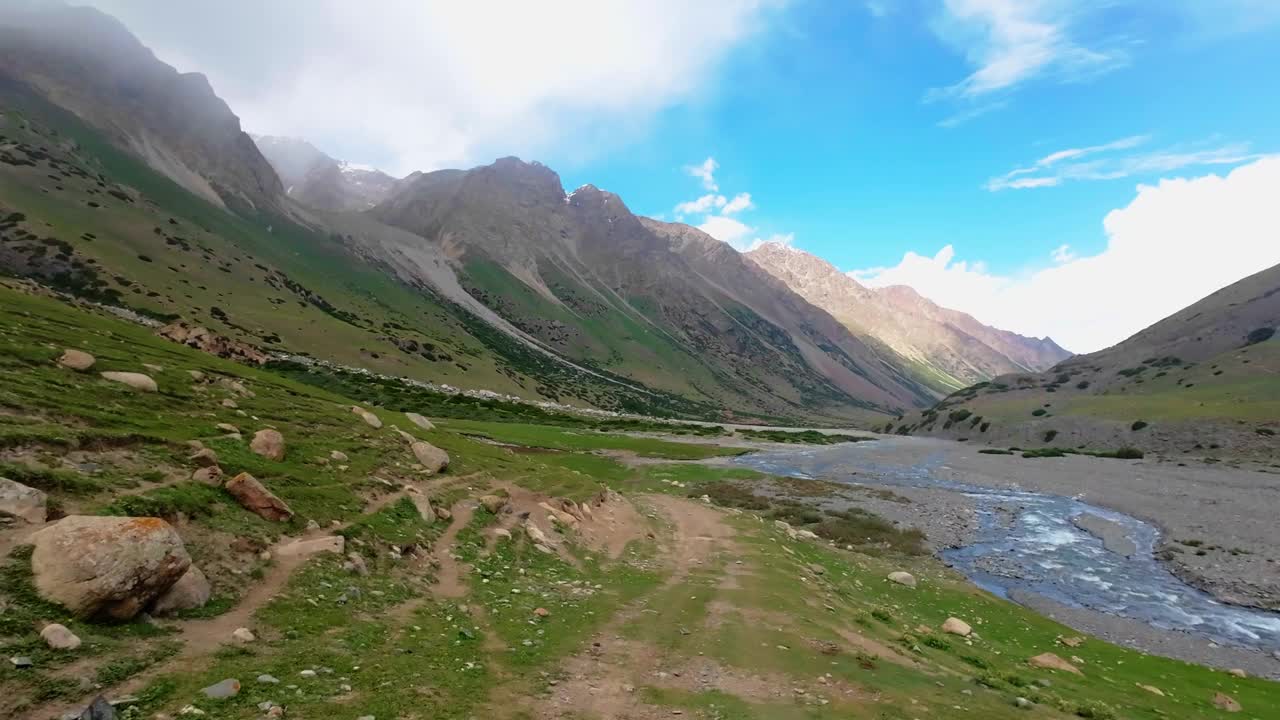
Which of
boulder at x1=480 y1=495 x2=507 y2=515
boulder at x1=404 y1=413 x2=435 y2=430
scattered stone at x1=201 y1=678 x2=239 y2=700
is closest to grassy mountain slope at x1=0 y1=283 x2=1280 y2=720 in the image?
scattered stone at x1=201 y1=678 x2=239 y2=700

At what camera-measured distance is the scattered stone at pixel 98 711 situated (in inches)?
277

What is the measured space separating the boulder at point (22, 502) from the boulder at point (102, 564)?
1082 mm

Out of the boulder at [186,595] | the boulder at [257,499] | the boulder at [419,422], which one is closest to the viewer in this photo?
the boulder at [186,595]

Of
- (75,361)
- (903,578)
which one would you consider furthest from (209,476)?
A: (903,578)

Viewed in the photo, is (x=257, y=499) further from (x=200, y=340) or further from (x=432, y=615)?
(x=200, y=340)

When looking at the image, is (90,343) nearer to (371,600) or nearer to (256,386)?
(256,386)

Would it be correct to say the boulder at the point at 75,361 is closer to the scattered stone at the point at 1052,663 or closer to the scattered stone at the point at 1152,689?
the scattered stone at the point at 1052,663

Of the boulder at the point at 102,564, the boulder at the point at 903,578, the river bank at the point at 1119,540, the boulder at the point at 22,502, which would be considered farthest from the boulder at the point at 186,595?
the river bank at the point at 1119,540

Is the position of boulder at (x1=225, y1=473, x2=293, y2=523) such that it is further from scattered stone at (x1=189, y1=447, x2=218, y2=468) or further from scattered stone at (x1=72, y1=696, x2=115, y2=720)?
scattered stone at (x1=72, y1=696, x2=115, y2=720)

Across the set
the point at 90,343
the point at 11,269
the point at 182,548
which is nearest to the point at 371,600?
the point at 182,548

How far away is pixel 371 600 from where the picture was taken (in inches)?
575

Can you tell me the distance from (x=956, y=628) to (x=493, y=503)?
19.5 metres

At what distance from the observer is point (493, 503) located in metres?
25.6

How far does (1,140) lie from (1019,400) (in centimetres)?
28111
